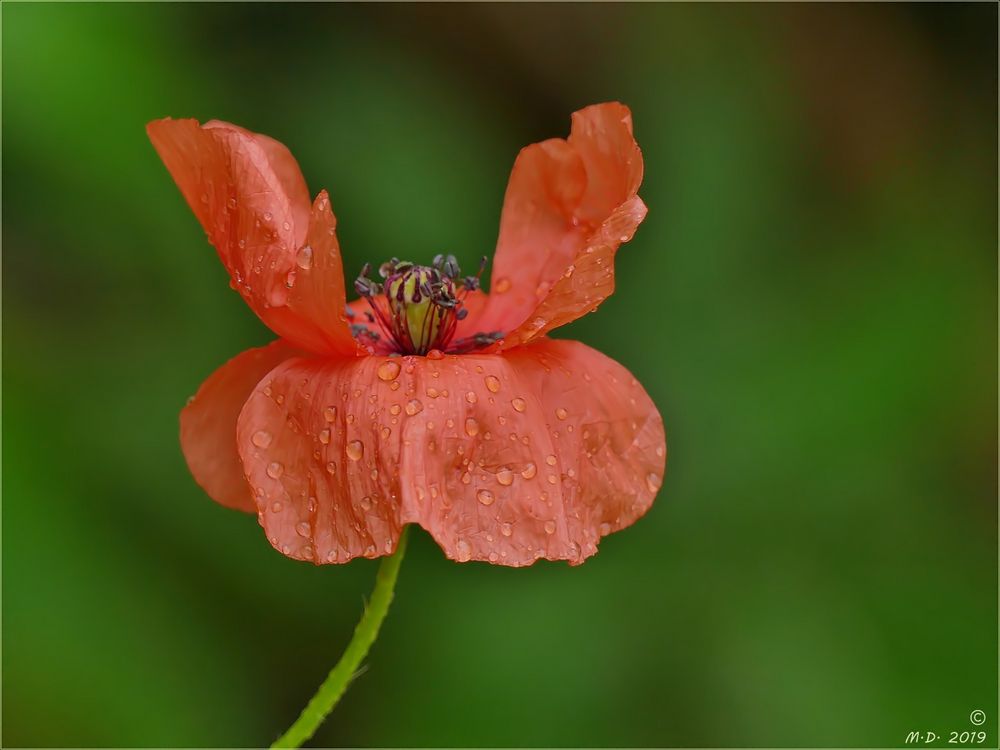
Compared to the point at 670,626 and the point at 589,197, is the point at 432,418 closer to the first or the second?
the point at 589,197

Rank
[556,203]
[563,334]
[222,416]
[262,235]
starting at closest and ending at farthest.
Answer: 1. [262,235]
2. [222,416]
3. [556,203]
4. [563,334]

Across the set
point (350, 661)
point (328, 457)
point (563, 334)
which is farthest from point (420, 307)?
point (563, 334)

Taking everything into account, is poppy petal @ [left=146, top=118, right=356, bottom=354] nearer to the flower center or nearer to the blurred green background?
the flower center

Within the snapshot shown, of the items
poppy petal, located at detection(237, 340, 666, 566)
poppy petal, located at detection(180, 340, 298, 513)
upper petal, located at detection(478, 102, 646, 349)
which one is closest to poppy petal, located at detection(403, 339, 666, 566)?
poppy petal, located at detection(237, 340, 666, 566)

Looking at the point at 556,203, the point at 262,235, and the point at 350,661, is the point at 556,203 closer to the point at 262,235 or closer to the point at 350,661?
the point at 262,235

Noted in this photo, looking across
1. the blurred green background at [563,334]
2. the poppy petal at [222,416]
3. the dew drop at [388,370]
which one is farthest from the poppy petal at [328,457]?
the blurred green background at [563,334]

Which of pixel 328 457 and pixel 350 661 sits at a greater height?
pixel 328 457
